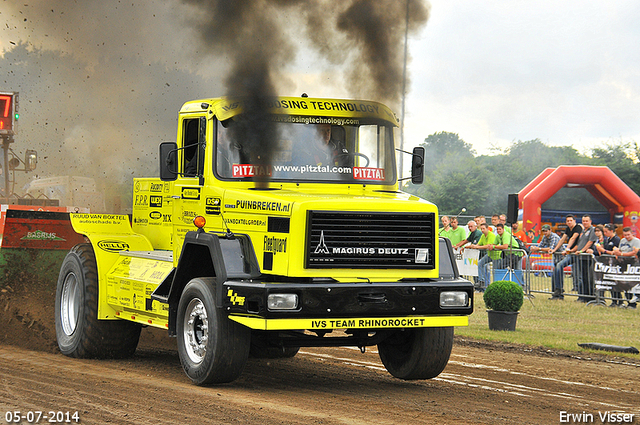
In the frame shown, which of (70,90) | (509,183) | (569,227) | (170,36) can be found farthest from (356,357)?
(509,183)

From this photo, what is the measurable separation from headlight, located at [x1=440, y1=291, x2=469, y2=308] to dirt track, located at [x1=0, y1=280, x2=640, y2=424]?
2.85ft

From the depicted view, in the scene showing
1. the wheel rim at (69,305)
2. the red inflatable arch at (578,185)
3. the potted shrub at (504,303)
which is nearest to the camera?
the wheel rim at (69,305)

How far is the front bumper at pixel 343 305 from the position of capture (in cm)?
702

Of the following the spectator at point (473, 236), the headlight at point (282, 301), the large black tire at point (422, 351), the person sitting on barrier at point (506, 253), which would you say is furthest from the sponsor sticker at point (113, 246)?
the spectator at point (473, 236)

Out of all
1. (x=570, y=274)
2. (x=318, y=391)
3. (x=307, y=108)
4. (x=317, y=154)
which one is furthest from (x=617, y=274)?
(x=318, y=391)

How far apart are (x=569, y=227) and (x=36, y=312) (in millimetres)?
12804

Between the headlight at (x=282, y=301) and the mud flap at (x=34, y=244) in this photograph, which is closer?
the headlight at (x=282, y=301)

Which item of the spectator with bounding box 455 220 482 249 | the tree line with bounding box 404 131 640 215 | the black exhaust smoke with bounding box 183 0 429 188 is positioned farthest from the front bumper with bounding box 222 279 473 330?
the tree line with bounding box 404 131 640 215

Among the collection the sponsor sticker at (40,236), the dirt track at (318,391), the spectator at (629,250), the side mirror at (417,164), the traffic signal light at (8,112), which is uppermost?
the traffic signal light at (8,112)

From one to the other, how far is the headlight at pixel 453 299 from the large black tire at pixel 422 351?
1.74 feet

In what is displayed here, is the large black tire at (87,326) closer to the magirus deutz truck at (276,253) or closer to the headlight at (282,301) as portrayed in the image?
the magirus deutz truck at (276,253)

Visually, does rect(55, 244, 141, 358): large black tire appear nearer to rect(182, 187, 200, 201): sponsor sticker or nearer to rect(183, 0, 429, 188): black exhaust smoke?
rect(182, 187, 200, 201): sponsor sticker

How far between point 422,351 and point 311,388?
1181 mm

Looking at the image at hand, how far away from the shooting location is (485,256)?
720 inches
